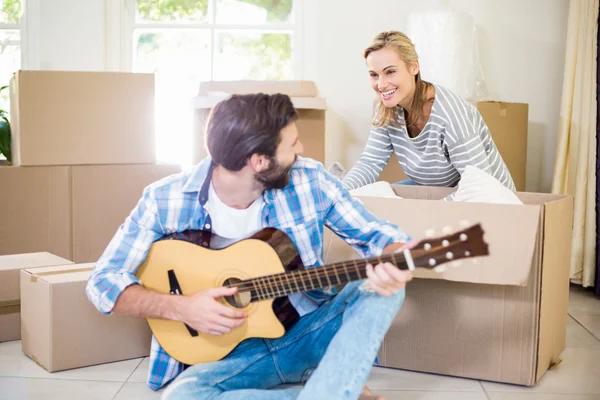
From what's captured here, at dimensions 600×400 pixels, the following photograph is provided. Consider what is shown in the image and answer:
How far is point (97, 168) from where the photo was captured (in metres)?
2.69

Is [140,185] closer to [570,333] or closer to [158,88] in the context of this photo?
[158,88]

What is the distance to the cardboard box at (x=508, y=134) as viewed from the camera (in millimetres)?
2828

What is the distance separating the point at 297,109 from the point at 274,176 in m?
1.48

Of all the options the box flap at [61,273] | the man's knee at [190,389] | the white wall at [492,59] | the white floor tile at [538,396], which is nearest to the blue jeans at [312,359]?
the man's knee at [190,389]

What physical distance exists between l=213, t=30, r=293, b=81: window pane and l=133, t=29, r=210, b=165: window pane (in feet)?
0.26

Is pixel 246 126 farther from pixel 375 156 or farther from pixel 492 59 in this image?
pixel 492 59

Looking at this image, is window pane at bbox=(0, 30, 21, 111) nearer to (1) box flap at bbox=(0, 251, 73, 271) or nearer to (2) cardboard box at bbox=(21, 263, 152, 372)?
(1) box flap at bbox=(0, 251, 73, 271)

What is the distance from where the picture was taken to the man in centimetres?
140

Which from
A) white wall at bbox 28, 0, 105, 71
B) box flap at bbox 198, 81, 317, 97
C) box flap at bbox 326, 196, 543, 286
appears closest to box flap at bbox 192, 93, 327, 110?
box flap at bbox 198, 81, 317, 97

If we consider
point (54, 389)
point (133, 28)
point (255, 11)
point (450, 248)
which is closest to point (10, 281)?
point (54, 389)

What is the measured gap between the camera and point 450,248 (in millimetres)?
1220

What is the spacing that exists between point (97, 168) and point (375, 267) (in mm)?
1691

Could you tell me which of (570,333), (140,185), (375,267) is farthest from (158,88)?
(375,267)

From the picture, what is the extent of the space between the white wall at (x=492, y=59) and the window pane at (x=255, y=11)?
0.20 m
